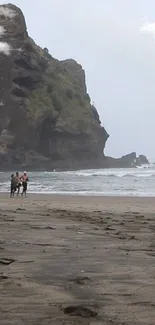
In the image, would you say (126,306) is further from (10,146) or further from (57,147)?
(57,147)

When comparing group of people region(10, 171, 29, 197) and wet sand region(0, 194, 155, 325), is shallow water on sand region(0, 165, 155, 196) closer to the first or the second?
group of people region(10, 171, 29, 197)

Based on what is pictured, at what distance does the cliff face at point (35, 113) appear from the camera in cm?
10294

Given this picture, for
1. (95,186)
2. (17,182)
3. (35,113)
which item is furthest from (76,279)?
(35,113)

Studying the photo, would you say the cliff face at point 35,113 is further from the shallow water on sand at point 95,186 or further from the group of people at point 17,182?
the group of people at point 17,182

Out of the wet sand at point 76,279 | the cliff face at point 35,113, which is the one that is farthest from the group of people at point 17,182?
the cliff face at point 35,113

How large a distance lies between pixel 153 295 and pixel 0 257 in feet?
7.59

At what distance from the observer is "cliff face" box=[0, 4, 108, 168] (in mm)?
102938

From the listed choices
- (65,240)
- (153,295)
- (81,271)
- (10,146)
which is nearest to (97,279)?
(81,271)

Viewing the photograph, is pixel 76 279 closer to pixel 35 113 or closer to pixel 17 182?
pixel 17 182

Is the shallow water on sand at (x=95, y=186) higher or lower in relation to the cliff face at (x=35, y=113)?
lower

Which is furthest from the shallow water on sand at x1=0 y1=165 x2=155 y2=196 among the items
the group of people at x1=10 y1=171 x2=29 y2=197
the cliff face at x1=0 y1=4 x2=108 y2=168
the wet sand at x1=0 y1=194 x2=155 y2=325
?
the cliff face at x1=0 y1=4 x2=108 y2=168

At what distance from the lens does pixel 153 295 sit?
4.24 m

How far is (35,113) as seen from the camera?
105188mm

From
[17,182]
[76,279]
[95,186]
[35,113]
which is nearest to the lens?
[76,279]
